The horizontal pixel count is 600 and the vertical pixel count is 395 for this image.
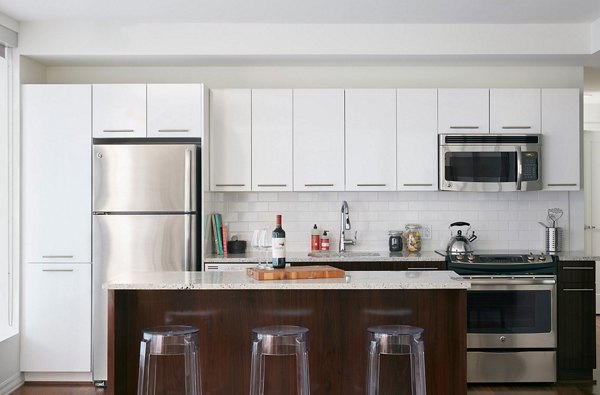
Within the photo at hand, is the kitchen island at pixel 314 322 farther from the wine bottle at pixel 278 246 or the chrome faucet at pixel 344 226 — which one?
the chrome faucet at pixel 344 226

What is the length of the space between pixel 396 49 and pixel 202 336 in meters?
2.87

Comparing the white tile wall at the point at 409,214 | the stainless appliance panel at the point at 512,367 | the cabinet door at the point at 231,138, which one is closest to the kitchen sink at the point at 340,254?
the white tile wall at the point at 409,214

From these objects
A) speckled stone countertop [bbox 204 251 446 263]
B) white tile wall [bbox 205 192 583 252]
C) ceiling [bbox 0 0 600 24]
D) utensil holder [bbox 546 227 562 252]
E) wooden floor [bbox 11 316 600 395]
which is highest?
ceiling [bbox 0 0 600 24]

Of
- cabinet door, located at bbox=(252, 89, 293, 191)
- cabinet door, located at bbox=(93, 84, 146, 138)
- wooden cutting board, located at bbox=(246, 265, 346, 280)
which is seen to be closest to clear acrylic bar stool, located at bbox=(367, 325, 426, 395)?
wooden cutting board, located at bbox=(246, 265, 346, 280)

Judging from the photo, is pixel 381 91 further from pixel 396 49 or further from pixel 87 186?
pixel 87 186

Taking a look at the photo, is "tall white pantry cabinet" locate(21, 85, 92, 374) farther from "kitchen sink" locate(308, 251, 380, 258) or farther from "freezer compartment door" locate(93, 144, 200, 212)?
"kitchen sink" locate(308, 251, 380, 258)

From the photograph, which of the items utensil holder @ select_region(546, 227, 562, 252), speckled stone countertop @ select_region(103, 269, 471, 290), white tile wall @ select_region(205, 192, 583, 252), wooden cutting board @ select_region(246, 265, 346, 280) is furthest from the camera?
white tile wall @ select_region(205, 192, 583, 252)

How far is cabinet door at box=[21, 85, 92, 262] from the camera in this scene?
549cm

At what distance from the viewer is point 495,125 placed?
5.77 meters

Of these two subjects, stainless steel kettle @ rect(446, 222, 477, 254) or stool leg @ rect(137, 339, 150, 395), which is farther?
stainless steel kettle @ rect(446, 222, 477, 254)

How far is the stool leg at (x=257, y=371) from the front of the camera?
138 inches

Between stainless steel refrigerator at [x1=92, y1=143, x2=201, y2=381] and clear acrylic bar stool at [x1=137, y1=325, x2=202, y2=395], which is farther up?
stainless steel refrigerator at [x1=92, y1=143, x2=201, y2=381]

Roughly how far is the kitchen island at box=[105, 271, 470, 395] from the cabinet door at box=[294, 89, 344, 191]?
199 cm

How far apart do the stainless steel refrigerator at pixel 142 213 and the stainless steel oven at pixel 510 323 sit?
2.12 meters
